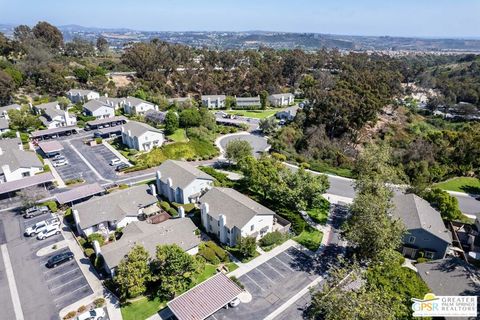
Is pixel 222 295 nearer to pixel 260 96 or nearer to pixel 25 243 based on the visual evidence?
Answer: pixel 25 243

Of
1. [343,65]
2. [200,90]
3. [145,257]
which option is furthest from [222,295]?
[343,65]

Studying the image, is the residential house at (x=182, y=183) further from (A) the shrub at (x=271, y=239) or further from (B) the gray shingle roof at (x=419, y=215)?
(B) the gray shingle roof at (x=419, y=215)

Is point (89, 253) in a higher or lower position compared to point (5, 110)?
lower

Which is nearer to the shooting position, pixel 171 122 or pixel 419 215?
pixel 419 215

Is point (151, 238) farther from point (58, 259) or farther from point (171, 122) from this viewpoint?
point (171, 122)

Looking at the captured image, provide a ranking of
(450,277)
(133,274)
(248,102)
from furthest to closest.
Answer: (248,102) < (450,277) < (133,274)

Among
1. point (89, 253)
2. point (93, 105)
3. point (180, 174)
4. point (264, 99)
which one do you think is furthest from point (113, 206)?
point (264, 99)

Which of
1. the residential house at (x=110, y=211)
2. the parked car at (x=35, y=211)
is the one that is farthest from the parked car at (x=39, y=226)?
the residential house at (x=110, y=211)
